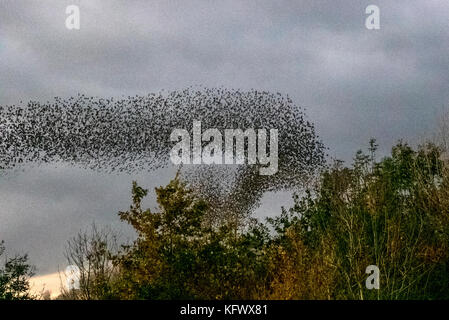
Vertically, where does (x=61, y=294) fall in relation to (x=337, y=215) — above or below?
below

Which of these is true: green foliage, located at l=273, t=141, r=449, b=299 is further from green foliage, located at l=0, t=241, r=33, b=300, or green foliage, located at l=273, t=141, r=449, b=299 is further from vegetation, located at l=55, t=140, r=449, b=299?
green foliage, located at l=0, t=241, r=33, b=300

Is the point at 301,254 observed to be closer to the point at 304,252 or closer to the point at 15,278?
the point at 304,252

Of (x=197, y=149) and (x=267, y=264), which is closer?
(x=267, y=264)

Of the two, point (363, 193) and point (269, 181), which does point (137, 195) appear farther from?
point (269, 181)

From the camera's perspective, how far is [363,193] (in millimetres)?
22359

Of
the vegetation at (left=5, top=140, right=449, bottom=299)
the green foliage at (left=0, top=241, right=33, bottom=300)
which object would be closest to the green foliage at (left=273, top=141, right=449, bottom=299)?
the vegetation at (left=5, top=140, right=449, bottom=299)

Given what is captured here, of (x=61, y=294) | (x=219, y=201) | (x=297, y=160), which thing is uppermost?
(x=297, y=160)

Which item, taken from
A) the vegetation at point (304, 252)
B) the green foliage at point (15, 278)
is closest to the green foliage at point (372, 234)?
the vegetation at point (304, 252)

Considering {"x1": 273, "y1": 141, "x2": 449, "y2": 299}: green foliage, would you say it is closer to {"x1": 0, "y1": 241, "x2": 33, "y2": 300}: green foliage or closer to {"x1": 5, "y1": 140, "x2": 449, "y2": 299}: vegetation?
{"x1": 5, "y1": 140, "x2": 449, "y2": 299}: vegetation

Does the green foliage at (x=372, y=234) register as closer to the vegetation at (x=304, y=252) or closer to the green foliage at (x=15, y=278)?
the vegetation at (x=304, y=252)

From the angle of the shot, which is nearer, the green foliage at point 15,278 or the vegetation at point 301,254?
the vegetation at point 301,254

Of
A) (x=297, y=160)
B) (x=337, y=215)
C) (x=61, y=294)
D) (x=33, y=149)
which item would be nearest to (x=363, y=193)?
(x=337, y=215)

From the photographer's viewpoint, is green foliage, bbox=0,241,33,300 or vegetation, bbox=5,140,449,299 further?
green foliage, bbox=0,241,33,300

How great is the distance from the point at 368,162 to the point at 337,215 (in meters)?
4.01
